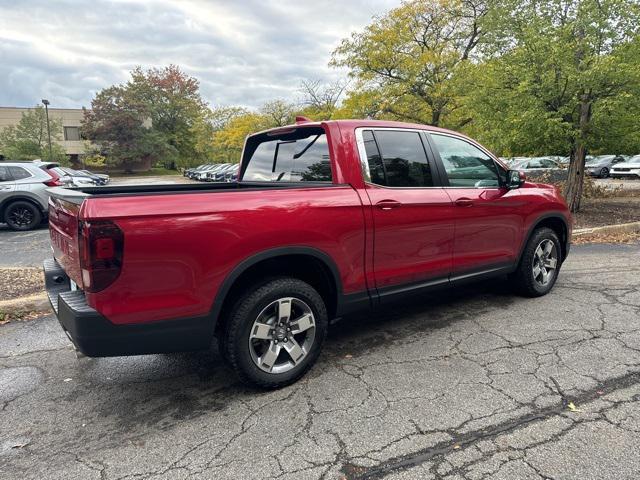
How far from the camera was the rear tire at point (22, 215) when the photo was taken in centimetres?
1023

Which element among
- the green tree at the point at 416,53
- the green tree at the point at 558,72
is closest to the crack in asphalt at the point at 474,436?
the green tree at the point at 558,72

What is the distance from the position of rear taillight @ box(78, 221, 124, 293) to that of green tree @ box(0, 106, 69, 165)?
42790 millimetres

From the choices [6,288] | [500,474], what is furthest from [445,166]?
[6,288]

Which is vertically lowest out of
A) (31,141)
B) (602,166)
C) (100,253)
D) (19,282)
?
(19,282)

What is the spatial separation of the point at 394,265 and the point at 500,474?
5.46ft

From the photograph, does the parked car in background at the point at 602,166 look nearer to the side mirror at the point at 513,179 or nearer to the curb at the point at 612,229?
the curb at the point at 612,229

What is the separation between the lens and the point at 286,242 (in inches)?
114

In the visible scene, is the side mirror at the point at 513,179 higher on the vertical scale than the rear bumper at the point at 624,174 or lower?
lower

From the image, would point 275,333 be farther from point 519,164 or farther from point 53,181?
point 519,164

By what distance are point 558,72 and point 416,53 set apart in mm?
7997

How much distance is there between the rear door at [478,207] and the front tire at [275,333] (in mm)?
1592

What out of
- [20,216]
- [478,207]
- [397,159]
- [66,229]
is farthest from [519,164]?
[66,229]

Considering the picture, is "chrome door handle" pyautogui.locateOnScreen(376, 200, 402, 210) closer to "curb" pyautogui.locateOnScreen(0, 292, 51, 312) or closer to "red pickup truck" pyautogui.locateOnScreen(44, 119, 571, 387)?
"red pickup truck" pyautogui.locateOnScreen(44, 119, 571, 387)

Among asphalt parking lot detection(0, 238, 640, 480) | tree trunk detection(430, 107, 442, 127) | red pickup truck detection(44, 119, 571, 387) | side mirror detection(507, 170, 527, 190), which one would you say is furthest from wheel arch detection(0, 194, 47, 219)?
tree trunk detection(430, 107, 442, 127)
